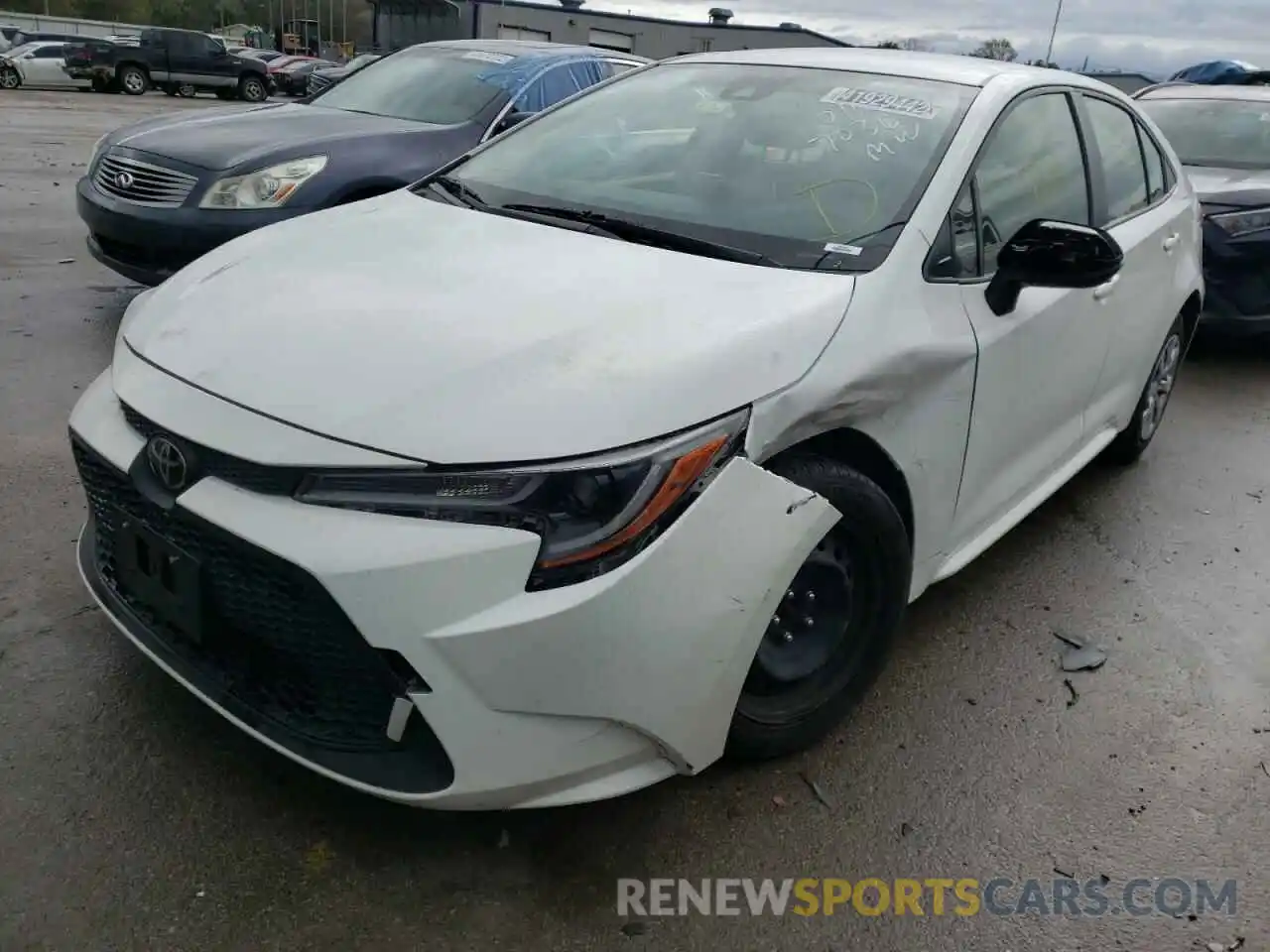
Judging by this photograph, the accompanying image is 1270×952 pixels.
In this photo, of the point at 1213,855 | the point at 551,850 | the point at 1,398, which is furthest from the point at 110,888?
the point at 1,398

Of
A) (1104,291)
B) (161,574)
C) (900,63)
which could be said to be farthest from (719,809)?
(900,63)

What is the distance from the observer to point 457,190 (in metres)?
3.12

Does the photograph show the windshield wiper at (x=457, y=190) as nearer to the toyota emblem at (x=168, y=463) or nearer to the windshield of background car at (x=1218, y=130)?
the toyota emblem at (x=168, y=463)

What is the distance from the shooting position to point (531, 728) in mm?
1904

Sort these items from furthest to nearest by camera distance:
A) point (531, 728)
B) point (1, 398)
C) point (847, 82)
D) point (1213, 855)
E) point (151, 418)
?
point (1, 398), point (847, 82), point (1213, 855), point (151, 418), point (531, 728)

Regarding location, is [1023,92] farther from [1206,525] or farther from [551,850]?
[551,850]

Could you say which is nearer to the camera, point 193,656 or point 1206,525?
point 193,656

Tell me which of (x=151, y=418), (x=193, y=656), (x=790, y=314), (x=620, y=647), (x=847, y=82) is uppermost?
(x=847, y=82)

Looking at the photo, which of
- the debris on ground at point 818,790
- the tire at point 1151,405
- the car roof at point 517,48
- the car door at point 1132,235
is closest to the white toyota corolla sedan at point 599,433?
the debris on ground at point 818,790

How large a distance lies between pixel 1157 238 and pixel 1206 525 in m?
1.13

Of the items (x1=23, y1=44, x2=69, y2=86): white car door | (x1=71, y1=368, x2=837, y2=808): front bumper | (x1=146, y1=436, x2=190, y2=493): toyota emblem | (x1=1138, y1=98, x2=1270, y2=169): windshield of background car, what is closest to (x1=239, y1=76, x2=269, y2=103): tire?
(x1=23, y1=44, x2=69, y2=86): white car door

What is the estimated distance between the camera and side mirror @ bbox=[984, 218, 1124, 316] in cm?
267

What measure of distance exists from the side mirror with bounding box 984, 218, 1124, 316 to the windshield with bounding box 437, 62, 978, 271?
0.31 m

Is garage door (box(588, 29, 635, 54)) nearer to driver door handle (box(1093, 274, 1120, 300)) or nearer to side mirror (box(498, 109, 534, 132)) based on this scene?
side mirror (box(498, 109, 534, 132))
